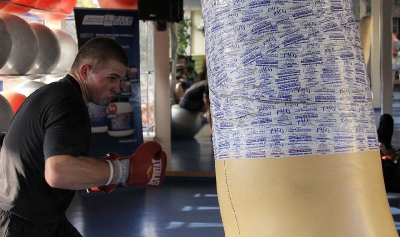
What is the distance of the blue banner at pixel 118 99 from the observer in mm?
5848

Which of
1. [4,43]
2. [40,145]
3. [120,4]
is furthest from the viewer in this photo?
[120,4]

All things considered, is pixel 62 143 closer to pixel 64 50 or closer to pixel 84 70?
pixel 84 70

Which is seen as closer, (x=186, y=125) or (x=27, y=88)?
(x=27, y=88)

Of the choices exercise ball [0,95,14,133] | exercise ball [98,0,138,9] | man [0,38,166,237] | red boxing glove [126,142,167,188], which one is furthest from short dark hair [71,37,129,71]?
exercise ball [98,0,138,9]

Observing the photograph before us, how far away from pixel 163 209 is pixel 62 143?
3.51m

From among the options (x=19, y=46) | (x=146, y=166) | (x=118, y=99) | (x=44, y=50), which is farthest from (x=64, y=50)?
(x=146, y=166)

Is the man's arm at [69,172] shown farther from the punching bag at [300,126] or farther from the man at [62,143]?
the punching bag at [300,126]

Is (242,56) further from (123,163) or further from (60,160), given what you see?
(123,163)

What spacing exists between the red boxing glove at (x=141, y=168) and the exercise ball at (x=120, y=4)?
4046 millimetres

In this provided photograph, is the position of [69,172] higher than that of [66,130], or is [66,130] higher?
[66,130]

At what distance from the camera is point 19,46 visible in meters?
4.97

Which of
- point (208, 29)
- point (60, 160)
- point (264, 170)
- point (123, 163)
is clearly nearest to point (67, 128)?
point (60, 160)

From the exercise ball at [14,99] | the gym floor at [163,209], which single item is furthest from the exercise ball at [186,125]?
the exercise ball at [14,99]

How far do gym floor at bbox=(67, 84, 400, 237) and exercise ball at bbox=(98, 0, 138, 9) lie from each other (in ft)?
6.80
